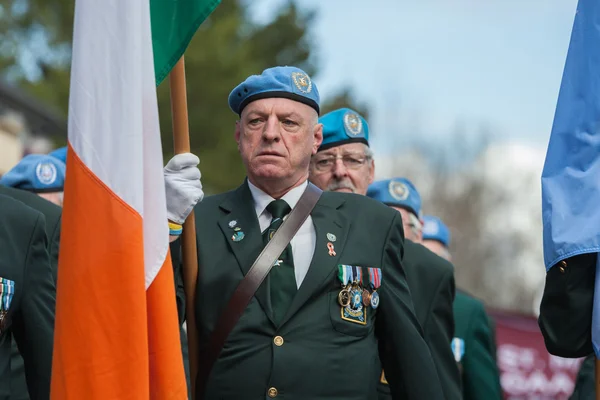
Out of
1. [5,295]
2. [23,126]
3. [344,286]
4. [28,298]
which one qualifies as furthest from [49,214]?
[23,126]

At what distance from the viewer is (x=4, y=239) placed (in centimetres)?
462

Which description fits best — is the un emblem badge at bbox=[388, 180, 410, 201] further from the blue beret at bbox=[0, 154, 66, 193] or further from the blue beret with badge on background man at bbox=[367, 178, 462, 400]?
Answer: the blue beret at bbox=[0, 154, 66, 193]

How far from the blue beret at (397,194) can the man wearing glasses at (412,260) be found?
1.05 metres

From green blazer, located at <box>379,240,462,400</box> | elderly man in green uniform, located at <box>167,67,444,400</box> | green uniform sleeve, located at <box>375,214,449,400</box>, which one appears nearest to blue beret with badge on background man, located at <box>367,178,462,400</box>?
green blazer, located at <box>379,240,462,400</box>

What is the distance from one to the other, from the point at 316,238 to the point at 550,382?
8.27 metres

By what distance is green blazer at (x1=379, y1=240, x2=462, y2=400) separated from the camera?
20.6ft

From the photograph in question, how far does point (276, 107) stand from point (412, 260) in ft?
6.24

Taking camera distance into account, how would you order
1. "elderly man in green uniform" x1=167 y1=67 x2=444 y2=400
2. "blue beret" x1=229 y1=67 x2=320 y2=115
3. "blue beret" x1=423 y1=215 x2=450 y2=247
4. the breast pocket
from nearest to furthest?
"elderly man in green uniform" x1=167 y1=67 x2=444 y2=400 → the breast pocket → "blue beret" x1=229 y1=67 x2=320 y2=115 → "blue beret" x1=423 y1=215 x2=450 y2=247

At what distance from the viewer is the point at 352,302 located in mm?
4770

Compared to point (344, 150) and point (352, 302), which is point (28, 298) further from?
point (344, 150)

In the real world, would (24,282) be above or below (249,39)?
below

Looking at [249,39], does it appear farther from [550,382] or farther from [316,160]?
[316,160]

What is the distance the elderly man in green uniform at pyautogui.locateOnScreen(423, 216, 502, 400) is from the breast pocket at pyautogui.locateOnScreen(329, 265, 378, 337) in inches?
121

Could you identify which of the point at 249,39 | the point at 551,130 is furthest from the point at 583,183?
the point at 249,39
